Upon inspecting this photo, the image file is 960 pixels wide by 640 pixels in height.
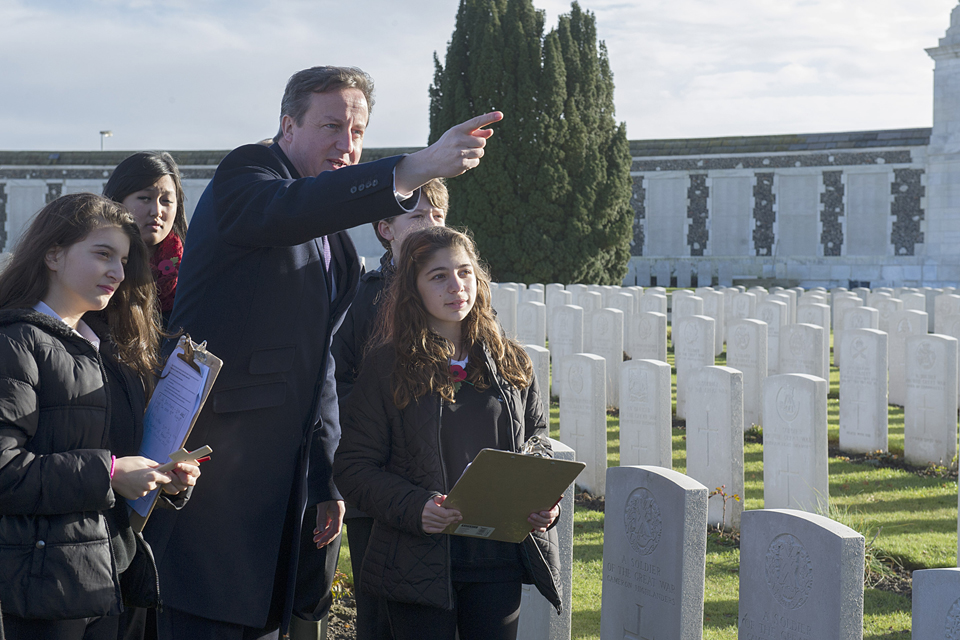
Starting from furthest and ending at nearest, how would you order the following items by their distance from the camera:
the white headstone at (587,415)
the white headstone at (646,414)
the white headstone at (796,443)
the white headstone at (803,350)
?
the white headstone at (803,350), the white headstone at (587,415), the white headstone at (646,414), the white headstone at (796,443)

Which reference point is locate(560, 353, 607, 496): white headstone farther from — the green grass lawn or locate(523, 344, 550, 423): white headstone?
the green grass lawn

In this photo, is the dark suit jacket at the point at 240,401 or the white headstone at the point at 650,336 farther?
the white headstone at the point at 650,336

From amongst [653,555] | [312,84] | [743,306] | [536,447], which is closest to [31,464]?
[312,84]

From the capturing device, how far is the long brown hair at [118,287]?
206cm

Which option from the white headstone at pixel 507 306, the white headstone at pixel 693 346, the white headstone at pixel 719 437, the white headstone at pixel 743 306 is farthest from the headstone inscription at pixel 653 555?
the white headstone at pixel 743 306

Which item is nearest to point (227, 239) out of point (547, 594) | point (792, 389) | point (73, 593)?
point (73, 593)

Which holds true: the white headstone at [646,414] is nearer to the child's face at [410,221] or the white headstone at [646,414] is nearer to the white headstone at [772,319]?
the child's face at [410,221]

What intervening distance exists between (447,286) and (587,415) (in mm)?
3639

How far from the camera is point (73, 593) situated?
1.89 metres

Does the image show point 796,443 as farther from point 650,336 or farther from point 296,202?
point 296,202

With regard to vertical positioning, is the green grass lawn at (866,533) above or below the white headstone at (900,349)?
below

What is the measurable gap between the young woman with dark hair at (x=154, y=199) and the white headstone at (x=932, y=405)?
5.91 m

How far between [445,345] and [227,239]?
720mm

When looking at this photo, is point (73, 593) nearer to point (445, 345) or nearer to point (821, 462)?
point (445, 345)
